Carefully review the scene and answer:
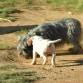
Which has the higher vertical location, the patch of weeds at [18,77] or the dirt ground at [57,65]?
the patch of weeds at [18,77]

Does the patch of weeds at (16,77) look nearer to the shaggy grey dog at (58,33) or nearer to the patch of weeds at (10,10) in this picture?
the shaggy grey dog at (58,33)

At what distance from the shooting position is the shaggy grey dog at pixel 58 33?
9.53 meters

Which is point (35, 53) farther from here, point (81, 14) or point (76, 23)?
point (81, 14)

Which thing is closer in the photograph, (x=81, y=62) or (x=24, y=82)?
(x=24, y=82)

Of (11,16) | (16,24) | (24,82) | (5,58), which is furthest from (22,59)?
(11,16)

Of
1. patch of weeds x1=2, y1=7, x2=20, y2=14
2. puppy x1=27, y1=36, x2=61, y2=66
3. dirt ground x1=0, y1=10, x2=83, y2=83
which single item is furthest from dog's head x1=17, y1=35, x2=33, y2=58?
patch of weeds x1=2, y1=7, x2=20, y2=14

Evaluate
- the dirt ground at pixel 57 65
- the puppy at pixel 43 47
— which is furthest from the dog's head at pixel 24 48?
the puppy at pixel 43 47

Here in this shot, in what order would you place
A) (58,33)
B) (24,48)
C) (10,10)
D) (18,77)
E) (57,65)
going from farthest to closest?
(10,10) < (58,33) < (24,48) < (57,65) < (18,77)

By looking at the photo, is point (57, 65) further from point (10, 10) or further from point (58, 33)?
point (10, 10)

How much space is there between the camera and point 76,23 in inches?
399

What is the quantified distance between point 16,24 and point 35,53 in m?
4.00

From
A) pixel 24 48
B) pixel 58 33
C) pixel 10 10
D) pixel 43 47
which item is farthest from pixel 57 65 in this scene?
pixel 10 10

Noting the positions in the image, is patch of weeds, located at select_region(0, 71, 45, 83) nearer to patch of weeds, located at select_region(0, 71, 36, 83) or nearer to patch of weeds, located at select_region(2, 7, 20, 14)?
patch of weeds, located at select_region(0, 71, 36, 83)

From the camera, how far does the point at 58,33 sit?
9.84 meters
